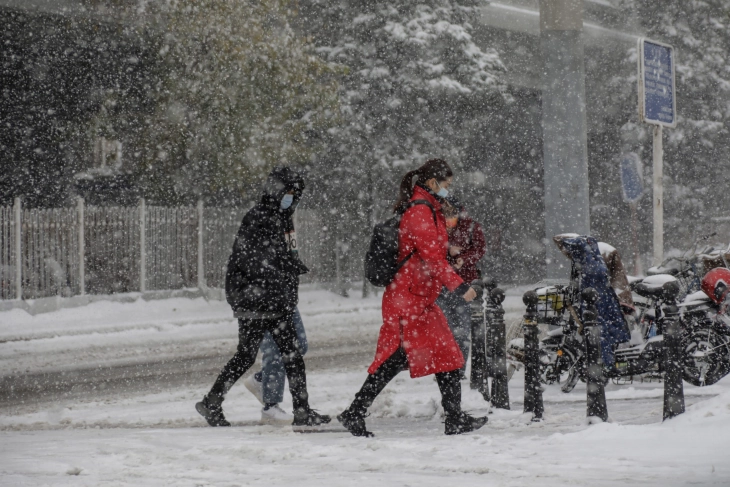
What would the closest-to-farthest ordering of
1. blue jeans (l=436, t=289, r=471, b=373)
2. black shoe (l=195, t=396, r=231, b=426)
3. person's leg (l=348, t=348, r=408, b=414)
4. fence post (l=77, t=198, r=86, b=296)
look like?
1. person's leg (l=348, t=348, r=408, b=414)
2. black shoe (l=195, t=396, r=231, b=426)
3. blue jeans (l=436, t=289, r=471, b=373)
4. fence post (l=77, t=198, r=86, b=296)

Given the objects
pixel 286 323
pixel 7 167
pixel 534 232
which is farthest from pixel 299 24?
pixel 286 323

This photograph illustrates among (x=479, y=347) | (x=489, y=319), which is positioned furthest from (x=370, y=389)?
(x=479, y=347)

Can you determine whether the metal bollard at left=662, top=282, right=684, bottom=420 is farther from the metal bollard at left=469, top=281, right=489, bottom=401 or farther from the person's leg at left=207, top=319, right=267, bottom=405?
the person's leg at left=207, top=319, right=267, bottom=405

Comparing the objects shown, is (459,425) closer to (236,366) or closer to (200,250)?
(236,366)

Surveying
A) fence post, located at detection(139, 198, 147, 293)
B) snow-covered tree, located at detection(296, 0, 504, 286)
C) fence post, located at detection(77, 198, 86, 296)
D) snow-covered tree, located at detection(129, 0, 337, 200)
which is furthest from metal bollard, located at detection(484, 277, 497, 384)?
snow-covered tree, located at detection(296, 0, 504, 286)

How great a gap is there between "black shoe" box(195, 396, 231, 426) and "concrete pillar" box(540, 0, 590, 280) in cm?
658

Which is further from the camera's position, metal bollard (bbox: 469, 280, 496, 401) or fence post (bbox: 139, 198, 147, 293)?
fence post (bbox: 139, 198, 147, 293)

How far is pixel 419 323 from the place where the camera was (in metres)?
6.38

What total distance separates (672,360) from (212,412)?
3.48 m

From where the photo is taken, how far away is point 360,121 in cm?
2189

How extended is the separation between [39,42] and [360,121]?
7424 mm

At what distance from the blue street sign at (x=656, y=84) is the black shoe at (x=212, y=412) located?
613 cm

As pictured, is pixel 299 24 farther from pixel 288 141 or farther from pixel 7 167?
pixel 7 167

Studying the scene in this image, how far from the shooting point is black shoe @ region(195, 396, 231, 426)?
7312 mm
